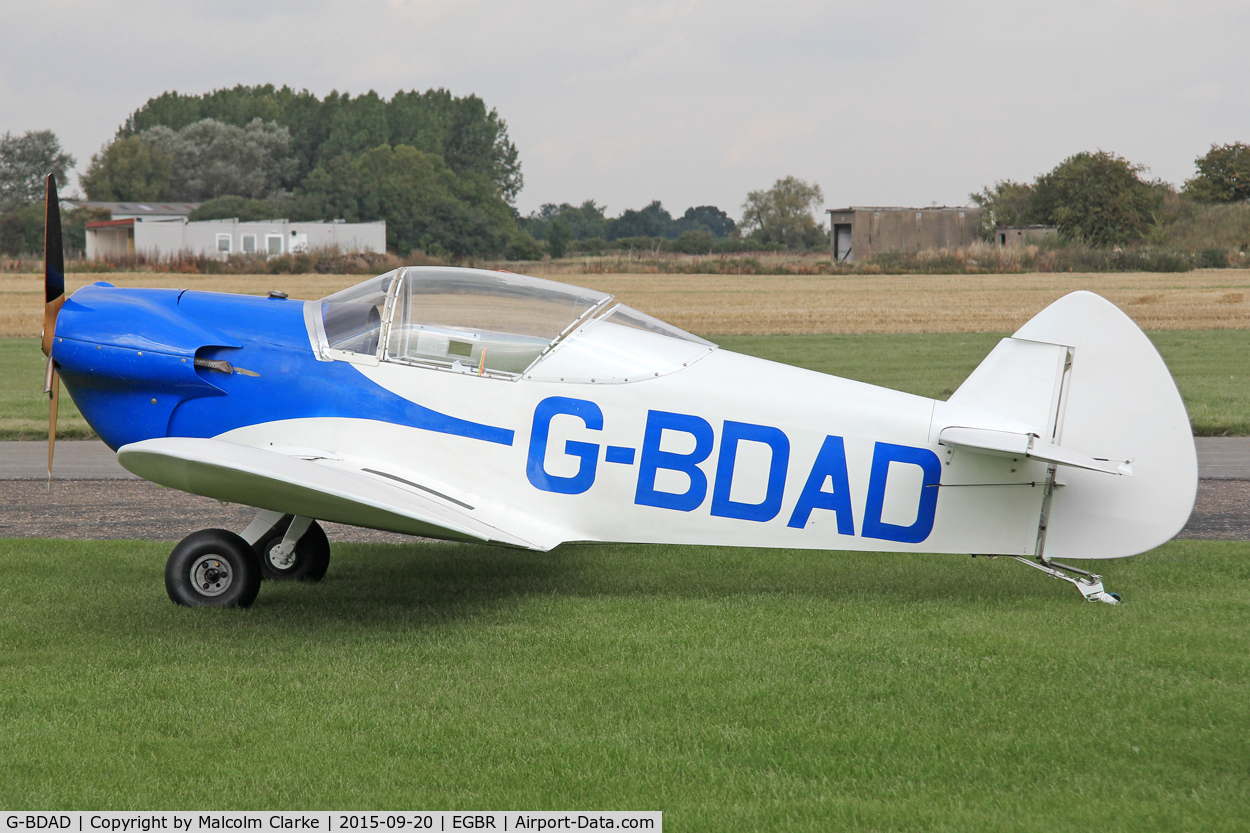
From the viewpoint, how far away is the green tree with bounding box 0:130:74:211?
96.9 m

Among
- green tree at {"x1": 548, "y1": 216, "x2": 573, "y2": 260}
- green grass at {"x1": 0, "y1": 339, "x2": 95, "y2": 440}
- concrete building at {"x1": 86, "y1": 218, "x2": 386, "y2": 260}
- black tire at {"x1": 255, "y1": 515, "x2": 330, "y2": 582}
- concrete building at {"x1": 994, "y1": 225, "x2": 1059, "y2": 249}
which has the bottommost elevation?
green grass at {"x1": 0, "y1": 339, "x2": 95, "y2": 440}

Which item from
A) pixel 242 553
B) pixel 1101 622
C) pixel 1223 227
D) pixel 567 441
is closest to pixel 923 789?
pixel 1101 622

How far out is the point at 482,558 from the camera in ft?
25.4

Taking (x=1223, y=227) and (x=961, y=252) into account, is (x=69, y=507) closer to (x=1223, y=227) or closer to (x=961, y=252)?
(x=961, y=252)

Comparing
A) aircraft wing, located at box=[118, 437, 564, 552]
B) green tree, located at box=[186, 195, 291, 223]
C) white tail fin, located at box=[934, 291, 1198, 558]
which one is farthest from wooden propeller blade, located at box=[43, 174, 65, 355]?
green tree, located at box=[186, 195, 291, 223]

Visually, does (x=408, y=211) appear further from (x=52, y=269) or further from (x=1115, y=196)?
(x=52, y=269)

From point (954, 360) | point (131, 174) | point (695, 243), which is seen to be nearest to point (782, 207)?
point (695, 243)

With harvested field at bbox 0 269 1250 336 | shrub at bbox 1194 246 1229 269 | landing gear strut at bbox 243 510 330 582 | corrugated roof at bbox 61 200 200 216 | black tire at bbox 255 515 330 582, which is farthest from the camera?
corrugated roof at bbox 61 200 200 216

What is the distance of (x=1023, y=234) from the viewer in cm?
6669

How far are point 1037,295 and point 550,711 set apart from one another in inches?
1468

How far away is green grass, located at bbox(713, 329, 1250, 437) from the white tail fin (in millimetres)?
7758

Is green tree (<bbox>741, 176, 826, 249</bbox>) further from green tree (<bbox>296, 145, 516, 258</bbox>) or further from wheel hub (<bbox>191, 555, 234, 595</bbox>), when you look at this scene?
wheel hub (<bbox>191, 555, 234, 595</bbox>)

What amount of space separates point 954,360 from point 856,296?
1939cm

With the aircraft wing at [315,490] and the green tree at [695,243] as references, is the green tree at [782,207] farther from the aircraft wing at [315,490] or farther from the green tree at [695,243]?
A: the aircraft wing at [315,490]
